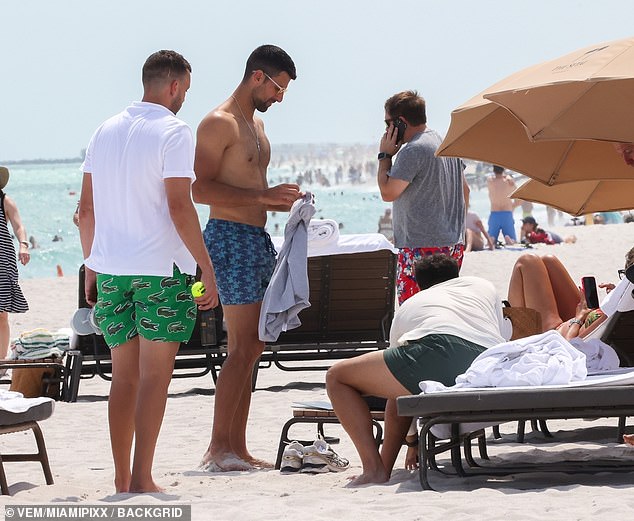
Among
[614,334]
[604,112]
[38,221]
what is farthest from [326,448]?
[38,221]

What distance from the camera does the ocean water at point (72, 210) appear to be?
152ft

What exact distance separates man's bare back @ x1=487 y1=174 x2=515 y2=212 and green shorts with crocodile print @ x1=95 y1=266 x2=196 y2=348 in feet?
47.6

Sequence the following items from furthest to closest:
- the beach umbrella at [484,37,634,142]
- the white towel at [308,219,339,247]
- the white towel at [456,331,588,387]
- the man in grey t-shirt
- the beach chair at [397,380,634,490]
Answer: the white towel at [308,219,339,247], the man in grey t-shirt, the beach umbrella at [484,37,634,142], the white towel at [456,331,588,387], the beach chair at [397,380,634,490]

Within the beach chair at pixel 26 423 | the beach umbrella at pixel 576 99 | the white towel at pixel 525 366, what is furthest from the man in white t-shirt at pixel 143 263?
the beach umbrella at pixel 576 99

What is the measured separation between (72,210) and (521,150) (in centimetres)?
7641

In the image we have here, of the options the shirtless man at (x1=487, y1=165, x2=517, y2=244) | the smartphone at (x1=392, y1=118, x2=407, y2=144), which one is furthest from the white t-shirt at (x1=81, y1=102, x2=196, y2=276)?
the shirtless man at (x1=487, y1=165, x2=517, y2=244)

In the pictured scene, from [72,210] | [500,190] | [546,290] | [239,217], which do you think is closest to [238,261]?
[239,217]

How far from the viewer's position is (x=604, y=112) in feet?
17.9

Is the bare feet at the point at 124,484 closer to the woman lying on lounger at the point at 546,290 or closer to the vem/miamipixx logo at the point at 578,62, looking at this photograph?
the vem/miamipixx logo at the point at 578,62

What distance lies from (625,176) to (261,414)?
104 inches

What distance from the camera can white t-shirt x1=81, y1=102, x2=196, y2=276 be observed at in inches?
193

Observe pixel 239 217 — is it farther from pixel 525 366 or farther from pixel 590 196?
pixel 590 196

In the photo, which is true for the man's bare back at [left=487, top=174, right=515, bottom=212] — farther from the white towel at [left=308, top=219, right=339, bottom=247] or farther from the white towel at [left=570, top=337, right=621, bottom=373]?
the white towel at [left=570, top=337, right=621, bottom=373]

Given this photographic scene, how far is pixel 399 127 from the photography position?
665 centimetres
